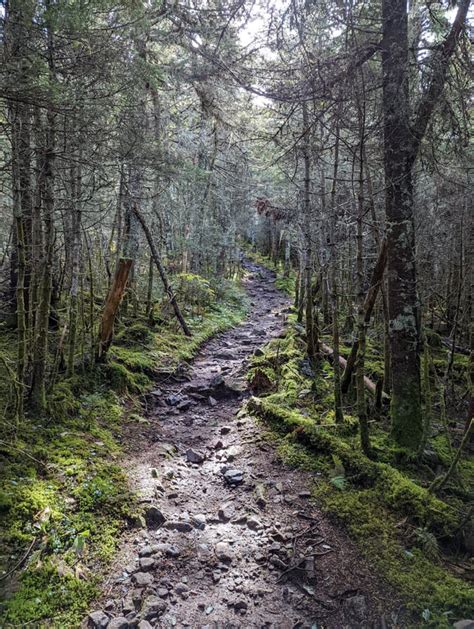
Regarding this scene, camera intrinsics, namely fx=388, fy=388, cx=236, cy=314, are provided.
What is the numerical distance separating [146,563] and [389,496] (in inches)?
103

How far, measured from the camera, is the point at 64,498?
3.90 metres

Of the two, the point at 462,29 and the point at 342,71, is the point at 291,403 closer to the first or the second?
the point at 342,71

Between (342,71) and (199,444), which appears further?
(199,444)

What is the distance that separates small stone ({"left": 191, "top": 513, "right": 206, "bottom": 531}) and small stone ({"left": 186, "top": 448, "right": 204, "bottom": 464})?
1.16 metres

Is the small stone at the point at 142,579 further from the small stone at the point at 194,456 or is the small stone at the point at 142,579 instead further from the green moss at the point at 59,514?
the small stone at the point at 194,456

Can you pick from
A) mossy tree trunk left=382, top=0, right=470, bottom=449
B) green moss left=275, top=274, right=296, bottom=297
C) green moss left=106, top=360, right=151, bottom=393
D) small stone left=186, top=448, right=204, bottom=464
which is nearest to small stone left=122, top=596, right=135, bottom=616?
small stone left=186, top=448, right=204, bottom=464

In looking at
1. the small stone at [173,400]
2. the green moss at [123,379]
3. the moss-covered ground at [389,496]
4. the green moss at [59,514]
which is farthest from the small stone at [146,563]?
the small stone at [173,400]

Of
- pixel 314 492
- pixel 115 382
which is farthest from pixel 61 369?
pixel 314 492

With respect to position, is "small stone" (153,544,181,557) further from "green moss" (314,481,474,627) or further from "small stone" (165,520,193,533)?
"green moss" (314,481,474,627)

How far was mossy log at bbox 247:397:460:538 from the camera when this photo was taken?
3.93 m

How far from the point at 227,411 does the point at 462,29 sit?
659cm

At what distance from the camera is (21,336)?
4680 mm

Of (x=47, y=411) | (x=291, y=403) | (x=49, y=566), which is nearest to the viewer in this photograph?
(x=49, y=566)

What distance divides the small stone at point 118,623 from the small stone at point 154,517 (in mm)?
1136
